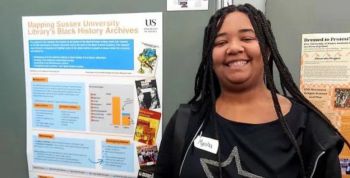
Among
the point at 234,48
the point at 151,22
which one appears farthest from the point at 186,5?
the point at 234,48

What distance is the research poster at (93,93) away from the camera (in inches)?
43.3

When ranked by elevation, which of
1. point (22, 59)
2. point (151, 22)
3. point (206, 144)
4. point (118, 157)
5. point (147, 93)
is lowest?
point (118, 157)

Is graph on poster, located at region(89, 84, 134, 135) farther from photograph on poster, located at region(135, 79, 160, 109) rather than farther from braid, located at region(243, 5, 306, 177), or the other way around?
braid, located at region(243, 5, 306, 177)

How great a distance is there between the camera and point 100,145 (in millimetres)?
1175

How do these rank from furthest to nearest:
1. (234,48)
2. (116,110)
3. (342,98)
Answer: (116,110), (342,98), (234,48)

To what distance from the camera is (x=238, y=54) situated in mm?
848

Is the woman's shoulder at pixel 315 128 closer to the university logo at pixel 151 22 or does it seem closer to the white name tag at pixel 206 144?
the white name tag at pixel 206 144

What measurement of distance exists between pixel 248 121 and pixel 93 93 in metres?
0.52

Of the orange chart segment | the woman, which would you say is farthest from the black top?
the orange chart segment

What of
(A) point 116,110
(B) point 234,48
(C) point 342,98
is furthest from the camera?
(A) point 116,110

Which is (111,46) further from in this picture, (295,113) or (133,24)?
(295,113)

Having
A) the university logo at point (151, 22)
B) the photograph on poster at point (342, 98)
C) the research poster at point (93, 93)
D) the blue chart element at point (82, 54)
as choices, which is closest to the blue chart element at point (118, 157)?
the research poster at point (93, 93)

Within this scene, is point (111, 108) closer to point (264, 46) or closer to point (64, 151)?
point (64, 151)

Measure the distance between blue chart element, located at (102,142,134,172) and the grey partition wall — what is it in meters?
0.16
